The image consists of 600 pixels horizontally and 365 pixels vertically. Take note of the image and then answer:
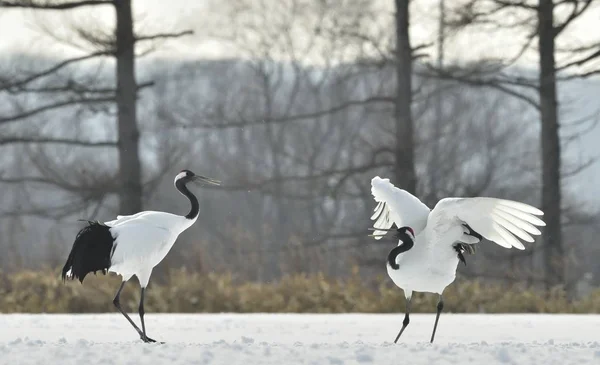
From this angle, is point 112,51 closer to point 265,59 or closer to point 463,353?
point 463,353

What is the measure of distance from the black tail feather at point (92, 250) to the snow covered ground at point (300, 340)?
66 centimetres

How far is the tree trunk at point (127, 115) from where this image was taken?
14922 millimetres

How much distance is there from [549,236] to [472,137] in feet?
64.5

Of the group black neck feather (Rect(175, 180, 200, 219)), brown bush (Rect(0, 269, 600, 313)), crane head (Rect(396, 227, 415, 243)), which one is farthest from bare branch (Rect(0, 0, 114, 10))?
crane head (Rect(396, 227, 415, 243))

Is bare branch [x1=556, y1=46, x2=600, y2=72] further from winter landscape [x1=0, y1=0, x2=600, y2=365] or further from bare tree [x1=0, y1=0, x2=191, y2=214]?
bare tree [x1=0, y1=0, x2=191, y2=214]

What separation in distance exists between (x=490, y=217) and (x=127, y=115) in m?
7.54

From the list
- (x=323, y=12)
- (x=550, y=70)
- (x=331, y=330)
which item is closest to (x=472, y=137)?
(x=323, y=12)

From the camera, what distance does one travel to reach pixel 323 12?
31328 millimetres

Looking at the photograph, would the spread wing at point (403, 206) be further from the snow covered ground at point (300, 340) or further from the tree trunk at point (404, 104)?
the tree trunk at point (404, 104)

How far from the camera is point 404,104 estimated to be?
1565cm

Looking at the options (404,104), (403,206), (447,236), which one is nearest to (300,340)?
(403,206)

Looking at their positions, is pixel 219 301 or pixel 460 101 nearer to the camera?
pixel 219 301

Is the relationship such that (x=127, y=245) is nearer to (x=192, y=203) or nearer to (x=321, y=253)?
(x=192, y=203)

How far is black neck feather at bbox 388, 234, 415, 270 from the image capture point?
8.70 metres
